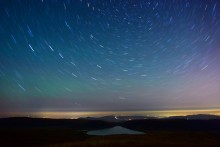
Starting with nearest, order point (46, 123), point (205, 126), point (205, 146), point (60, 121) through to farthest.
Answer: point (205, 146) < point (205, 126) < point (46, 123) < point (60, 121)

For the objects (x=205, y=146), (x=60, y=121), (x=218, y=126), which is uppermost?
(x=60, y=121)

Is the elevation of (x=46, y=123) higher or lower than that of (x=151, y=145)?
higher

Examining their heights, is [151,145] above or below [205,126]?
below

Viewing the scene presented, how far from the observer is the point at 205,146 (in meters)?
37.8

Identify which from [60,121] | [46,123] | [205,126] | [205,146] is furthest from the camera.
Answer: [60,121]

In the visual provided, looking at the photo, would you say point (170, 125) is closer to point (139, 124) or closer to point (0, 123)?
point (139, 124)

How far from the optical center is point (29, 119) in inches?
4353

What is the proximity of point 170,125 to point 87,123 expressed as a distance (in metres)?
35.9

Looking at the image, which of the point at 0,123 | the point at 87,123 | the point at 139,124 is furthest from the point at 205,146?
the point at 0,123

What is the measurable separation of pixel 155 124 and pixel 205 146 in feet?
217

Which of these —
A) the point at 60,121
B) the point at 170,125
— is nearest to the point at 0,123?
the point at 60,121

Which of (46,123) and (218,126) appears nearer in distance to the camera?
(218,126)

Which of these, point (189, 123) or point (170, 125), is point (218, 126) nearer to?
point (189, 123)

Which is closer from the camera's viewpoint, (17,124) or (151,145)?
(151,145)
